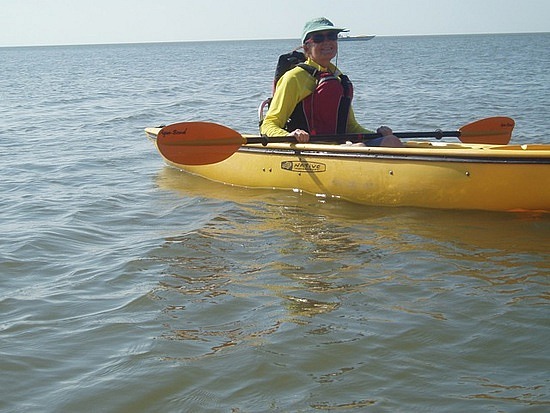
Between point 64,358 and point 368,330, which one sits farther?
point 368,330

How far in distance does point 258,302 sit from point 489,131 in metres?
3.74

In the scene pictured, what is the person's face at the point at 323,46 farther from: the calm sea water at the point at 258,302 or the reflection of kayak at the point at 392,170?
the calm sea water at the point at 258,302

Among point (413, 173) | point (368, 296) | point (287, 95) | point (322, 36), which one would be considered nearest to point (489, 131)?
point (413, 173)

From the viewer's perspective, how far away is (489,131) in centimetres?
715

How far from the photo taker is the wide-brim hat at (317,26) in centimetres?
619

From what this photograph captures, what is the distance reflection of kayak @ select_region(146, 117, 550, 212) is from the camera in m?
5.58

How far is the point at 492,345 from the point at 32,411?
2090 mm

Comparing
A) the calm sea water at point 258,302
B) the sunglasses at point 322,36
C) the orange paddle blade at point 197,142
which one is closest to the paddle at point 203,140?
the orange paddle blade at point 197,142

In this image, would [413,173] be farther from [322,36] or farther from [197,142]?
[197,142]

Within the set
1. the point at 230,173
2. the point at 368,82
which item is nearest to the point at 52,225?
the point at 230,173

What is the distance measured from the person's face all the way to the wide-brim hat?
0.05 m

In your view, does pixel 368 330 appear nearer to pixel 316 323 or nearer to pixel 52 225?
pixel 316 323

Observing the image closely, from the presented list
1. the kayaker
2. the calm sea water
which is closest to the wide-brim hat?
the kayaker

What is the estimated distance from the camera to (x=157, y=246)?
5.49 metres
